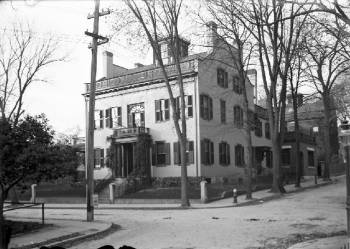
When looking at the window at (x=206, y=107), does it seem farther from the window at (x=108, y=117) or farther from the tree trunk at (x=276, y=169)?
the window at (x=108, y=117)

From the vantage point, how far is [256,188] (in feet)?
115

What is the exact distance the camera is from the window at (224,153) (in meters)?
39.1

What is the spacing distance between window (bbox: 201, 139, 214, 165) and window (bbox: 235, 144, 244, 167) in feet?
16.7

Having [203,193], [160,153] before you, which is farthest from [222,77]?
[203,193]

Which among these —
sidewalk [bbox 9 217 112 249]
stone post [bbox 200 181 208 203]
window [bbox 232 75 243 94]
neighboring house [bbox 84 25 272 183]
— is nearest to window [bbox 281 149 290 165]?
neighboring house [bbox 84 25 272 183]

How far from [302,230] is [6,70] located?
2564cm

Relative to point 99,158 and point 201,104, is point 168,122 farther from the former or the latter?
point 99,158

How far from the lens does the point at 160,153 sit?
3794 cm

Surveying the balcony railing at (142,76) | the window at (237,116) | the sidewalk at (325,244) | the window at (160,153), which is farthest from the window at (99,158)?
the sidewalk at (325,244)

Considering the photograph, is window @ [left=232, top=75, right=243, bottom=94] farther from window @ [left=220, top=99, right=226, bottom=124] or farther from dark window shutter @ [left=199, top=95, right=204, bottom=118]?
dark window shutter @ [left=199, top=95, right=204, bottom=118]

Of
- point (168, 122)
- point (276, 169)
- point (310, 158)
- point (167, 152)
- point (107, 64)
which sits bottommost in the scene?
point (276, 169)

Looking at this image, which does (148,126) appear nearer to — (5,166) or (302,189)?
(302,189)

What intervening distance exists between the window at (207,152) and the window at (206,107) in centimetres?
184

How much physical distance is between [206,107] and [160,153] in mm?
4951
